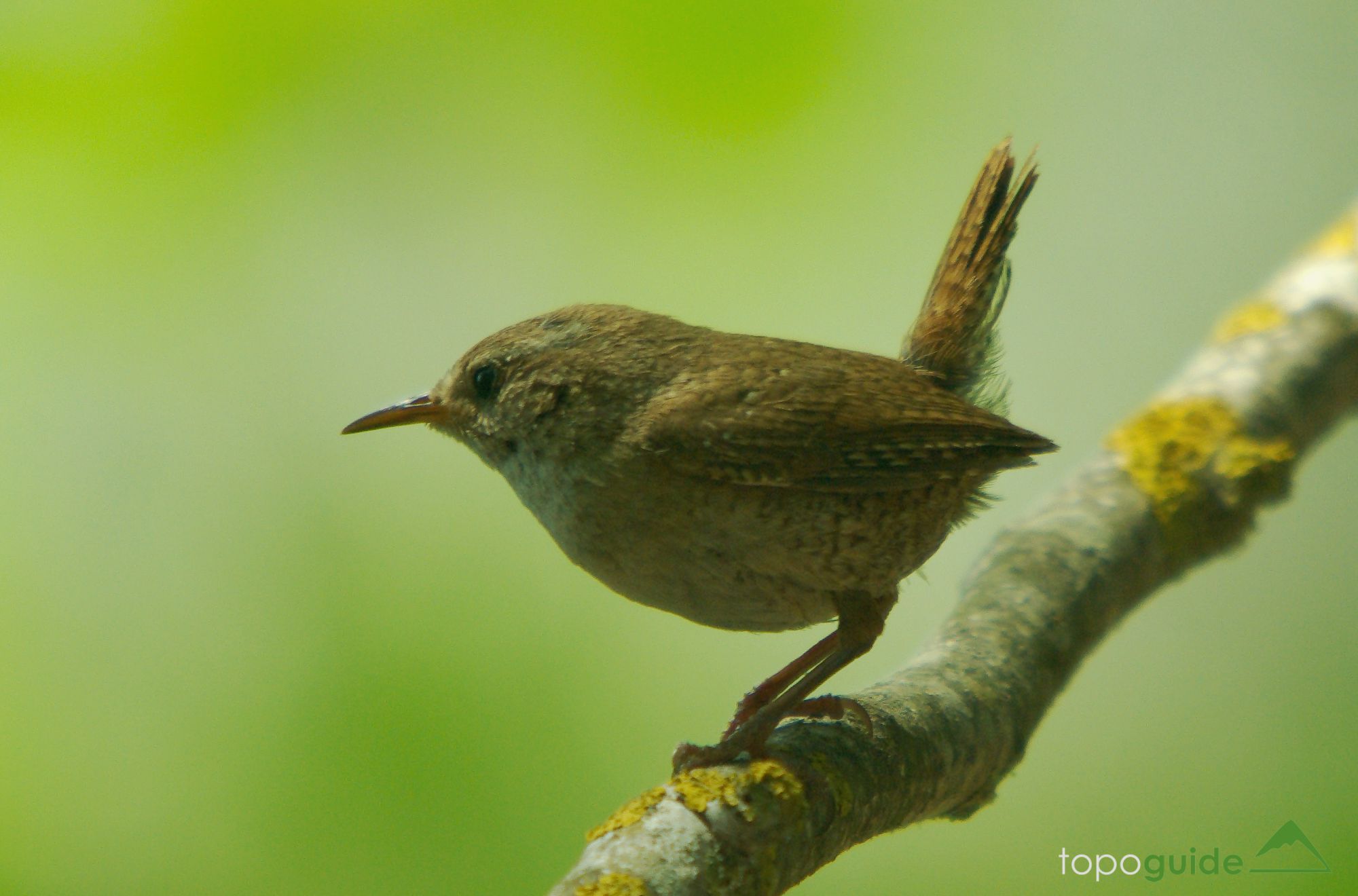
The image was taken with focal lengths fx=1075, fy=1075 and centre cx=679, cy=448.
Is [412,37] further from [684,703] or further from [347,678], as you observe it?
[684,703]

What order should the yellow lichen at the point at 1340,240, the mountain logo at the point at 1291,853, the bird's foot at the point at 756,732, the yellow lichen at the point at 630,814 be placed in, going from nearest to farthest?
the yellow lichen at the point at 630,814 < the bird's foot at the point at 756,732 < the mountain logo at the point at 1291,853 < the yellow lichen at the point at 1340,240

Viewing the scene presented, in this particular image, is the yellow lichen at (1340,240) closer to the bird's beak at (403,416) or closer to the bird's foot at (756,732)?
the bird's foot at (756,732)

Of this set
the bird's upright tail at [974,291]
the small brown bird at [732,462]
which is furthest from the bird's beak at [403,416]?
the bird's upright tail at [974,291]

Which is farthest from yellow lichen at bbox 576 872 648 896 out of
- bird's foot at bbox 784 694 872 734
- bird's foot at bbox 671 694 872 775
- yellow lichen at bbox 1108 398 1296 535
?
yellow lichen at bbox 1108 398 1296 535

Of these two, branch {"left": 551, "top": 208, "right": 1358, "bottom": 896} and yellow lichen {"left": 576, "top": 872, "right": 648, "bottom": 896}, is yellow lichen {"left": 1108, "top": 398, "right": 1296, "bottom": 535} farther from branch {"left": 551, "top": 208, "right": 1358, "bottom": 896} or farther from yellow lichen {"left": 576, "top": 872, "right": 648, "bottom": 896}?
yellow lichen {"left": 576, "top": 872, "right": 648, "bottom": 896}

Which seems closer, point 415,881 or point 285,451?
point 415,881

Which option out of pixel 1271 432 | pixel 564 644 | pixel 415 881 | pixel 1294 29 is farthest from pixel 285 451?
pixel 1294 29

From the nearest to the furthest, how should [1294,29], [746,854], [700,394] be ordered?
1. [746,854]
2. [700,394]
3. [1294,29]
